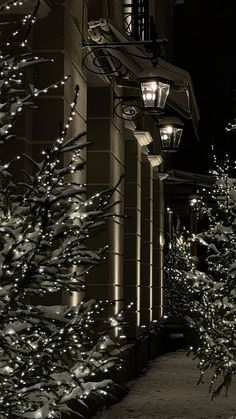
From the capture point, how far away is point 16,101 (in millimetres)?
5633

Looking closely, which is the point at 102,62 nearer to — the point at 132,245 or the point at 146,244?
the point at 132,245

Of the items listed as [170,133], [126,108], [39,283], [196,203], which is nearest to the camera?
[39,283]

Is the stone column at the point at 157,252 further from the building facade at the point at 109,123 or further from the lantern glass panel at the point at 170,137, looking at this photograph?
Answer: the lantern glass panel at the point at 170,137

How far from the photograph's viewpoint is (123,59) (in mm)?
12156

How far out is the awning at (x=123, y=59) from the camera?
11625 millimetres

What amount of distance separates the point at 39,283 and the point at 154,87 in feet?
21.7

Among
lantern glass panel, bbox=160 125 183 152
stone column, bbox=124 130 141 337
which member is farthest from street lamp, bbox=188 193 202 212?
stone column, bbox=124 130 141 337

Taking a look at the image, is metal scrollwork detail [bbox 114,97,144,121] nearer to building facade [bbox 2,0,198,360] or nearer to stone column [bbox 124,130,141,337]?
building facade [bbox 2,0,198,360]

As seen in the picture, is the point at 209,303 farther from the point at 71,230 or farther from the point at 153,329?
the point at 153,329

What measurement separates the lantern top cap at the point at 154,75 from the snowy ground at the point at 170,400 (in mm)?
4136

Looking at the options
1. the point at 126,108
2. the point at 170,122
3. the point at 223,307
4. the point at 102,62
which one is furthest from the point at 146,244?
the point at 223,307

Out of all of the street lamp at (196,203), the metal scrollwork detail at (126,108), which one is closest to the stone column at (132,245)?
the street lamp at (196,203)

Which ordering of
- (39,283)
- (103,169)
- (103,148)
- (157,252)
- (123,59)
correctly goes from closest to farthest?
1. (39,283)
2. (123,59)
3. (103,169)
4. (103,148)
5. (157,252)

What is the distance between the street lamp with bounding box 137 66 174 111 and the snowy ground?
389 cm
